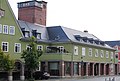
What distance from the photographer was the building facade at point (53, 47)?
4844 centimetres

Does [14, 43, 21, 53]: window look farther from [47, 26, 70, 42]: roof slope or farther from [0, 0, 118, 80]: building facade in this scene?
[47, 26, 70, 42]: roof slope

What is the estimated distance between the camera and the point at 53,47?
190 ft

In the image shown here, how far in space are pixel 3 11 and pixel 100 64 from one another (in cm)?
3009

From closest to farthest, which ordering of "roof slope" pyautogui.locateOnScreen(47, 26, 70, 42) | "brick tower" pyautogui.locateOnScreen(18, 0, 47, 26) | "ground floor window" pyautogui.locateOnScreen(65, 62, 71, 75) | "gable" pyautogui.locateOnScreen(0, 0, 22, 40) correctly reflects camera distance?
"gable" pyautogui.locateOnScreen(0, 0, 22, 40), "ground floor window" pyautogui.locateOnScreen(65, 62, 71, 75), "roof slope" pyautogui.locateOnScreen(47, 26, 70, 42), "brick tower" pyautogui.locateOnScreen(18, 0, 47, 26)

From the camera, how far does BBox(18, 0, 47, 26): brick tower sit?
6500 centimetres

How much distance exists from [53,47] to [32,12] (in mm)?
11229

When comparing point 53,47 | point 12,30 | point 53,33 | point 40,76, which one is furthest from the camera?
point 53,33

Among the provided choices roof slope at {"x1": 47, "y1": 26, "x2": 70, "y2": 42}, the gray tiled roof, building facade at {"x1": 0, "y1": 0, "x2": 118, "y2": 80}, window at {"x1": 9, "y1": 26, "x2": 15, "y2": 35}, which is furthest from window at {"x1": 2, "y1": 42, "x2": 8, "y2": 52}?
roof slope at {"x1": 47, "y1": 26, "x2": 70, "y2": 42}

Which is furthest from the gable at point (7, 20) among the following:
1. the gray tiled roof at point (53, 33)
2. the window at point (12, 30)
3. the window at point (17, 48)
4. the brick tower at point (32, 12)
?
the brick tower at point (32, 12)

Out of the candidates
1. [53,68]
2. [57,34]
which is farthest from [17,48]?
[57,34]

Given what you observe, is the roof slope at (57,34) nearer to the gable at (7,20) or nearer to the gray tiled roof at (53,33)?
the gray tiled roof at (53,33)

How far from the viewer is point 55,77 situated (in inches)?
2158

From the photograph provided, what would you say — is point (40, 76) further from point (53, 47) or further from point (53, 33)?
point (53, 33)

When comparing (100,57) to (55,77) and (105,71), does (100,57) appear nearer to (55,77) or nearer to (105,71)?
(105,71)
